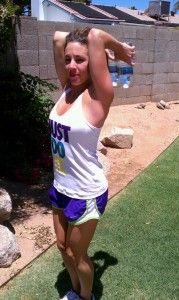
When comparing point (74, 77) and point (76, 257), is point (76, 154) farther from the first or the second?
point (76, 257)

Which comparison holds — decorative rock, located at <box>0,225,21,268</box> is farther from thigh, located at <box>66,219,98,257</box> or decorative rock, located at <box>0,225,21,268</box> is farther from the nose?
the nose

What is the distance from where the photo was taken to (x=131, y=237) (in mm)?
4215

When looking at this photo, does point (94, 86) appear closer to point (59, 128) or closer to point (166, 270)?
point (59, 128)

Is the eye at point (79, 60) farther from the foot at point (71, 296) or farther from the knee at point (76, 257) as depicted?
the foot at point (71, 296)

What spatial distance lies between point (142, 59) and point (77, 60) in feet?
27.1

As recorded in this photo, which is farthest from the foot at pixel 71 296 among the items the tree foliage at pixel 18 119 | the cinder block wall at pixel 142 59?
the cinder block wall at pixel 142 59

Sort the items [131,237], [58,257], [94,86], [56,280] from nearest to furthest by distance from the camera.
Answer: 1. [94,86]
2. [56,280]
3. [58,257]
4. [131,237]

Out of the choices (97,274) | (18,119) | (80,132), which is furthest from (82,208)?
(18,119)

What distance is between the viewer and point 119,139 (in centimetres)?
731

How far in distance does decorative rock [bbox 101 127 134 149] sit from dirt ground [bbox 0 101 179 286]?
4.0 inches

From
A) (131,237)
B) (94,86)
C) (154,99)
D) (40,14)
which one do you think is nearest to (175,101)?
(154,99)

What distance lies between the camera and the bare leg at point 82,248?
2639mm

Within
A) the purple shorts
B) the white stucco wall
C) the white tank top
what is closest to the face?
the white tank top

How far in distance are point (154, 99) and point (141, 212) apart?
6657mm
